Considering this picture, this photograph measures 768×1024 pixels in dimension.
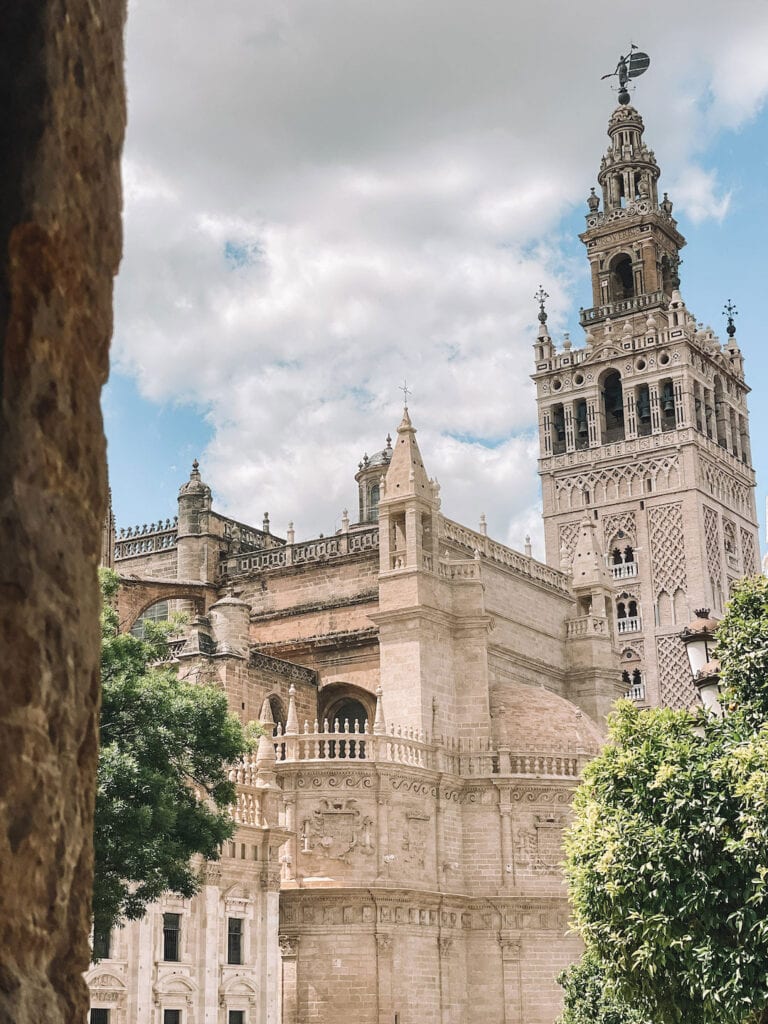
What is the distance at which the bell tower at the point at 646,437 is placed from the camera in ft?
225

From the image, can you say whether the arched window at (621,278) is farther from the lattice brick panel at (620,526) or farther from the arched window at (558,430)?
the lattice brick panel at (620,526)

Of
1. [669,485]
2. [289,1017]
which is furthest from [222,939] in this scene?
[669,485]

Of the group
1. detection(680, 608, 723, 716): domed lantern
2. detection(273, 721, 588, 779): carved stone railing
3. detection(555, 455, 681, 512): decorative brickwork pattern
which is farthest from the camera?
detection(555, 455, 681, 512): decorative brickwork pattern

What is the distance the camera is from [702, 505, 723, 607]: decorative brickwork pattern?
69375 millimetres

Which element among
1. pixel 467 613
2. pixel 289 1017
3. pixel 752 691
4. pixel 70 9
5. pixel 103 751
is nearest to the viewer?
pixel 70 9

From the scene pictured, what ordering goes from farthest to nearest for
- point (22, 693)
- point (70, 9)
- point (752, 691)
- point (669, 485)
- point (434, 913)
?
point (669, 485)
point (434, 913)
point (752, 691)
point (70, 9)
point (22, 693)

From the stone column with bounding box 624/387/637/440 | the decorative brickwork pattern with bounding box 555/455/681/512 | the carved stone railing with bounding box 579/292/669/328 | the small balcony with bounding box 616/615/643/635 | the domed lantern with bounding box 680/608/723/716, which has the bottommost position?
the domed lantern with bounding box 680/608/723/716

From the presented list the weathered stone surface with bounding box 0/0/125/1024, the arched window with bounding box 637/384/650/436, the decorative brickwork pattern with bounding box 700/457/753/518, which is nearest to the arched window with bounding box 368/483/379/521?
the arched window with bounding box 637/384/650/436

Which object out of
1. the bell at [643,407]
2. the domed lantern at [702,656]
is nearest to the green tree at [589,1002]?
the domed lantern at [702,656]

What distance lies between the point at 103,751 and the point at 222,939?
11549mm

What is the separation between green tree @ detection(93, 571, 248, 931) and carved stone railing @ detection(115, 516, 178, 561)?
28409 millimetres

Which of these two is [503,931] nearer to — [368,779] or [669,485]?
[368,779]

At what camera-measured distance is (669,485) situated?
230 ft

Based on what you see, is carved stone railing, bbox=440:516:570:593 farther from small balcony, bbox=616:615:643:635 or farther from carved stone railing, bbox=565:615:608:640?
small balcony, bbox=616:615:643:635
